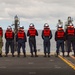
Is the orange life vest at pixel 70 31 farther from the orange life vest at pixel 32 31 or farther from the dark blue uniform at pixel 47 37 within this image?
the orange life vest at pixel 32 31

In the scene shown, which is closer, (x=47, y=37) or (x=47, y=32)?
(x=47, y=32)

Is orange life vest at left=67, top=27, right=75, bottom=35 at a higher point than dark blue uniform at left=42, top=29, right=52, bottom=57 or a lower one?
higher

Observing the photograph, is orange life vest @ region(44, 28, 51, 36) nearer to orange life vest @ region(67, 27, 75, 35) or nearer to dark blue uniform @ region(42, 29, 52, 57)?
dark blue uniform @ region(42, 29, 52, 57)

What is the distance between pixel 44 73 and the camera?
→ 12.9 m

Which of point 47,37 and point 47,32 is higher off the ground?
point 47,32

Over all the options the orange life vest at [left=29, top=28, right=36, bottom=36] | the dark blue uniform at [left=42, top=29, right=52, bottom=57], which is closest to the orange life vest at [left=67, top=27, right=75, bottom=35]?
the dark blue uniform at [left=42, top=29, right=52, bottom=57]

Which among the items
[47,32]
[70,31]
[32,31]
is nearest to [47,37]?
[47,32]

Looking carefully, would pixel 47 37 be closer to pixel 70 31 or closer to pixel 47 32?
pixel 47 32

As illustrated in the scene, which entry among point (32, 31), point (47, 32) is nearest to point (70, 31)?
point (47, 32)

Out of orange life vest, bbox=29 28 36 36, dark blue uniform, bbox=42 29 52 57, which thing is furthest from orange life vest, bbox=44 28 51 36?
orange life vest, bbox=29 28 36 36

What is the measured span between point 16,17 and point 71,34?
1533 centimetres

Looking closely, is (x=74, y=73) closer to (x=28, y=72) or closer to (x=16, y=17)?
(x=28, y=72)

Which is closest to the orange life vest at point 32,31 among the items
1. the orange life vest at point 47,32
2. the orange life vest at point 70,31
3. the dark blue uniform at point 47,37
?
the dark blue uniform at point 47,37

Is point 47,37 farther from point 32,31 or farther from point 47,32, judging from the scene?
point 32,31
